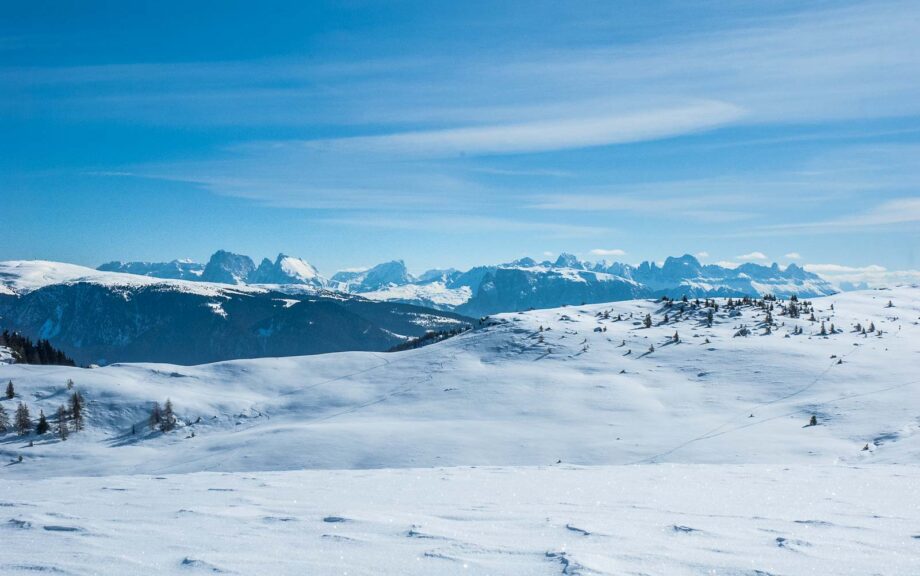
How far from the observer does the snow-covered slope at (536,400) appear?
125ft

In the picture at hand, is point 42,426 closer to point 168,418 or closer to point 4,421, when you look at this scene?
point 4,421

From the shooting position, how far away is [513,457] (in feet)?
125

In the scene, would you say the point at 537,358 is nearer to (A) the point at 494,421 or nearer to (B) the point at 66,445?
Result: (A) the point at 494,421

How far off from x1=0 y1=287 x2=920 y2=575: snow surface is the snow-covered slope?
13.0 inches

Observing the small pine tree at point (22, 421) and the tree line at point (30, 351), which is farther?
the tree line at point (30, 351)

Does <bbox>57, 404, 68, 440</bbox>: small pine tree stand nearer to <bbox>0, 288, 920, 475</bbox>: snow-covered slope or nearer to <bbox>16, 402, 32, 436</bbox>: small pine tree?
<bbox>0, 288, 920, 475</bbox>: snow-covered slope

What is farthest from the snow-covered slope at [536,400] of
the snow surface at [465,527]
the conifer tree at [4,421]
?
the snow surface at [465,527]

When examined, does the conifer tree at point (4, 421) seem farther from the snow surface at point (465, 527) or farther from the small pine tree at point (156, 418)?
the snow surface at point (465, 527)

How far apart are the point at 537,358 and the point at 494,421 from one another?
2387cm

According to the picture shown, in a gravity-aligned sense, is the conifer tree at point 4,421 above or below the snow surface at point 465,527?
below

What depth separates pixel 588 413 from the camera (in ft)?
163

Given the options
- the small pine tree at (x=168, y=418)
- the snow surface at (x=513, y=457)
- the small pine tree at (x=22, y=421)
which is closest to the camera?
the snow surface at (x=513, y=457)

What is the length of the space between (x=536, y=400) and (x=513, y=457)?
17.1 meters

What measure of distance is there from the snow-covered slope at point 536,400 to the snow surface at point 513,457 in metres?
0.33
